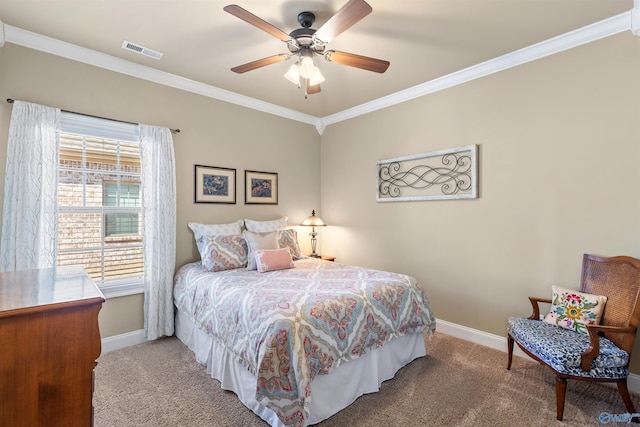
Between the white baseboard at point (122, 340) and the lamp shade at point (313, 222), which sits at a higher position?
the lamp shade at point (313, 222)

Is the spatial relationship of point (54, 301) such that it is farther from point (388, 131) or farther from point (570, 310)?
Result: point (388, 131)

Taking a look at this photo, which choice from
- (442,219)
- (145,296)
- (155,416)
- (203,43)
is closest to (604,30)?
(442,219)

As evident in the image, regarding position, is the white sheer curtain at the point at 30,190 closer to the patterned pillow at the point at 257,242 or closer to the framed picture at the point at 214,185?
the framed picture at the point at 214,185

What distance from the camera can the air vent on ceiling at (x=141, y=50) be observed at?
9.12ft

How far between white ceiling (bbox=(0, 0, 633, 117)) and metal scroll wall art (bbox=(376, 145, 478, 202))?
0.92 meters

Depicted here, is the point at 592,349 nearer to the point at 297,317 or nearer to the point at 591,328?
the point at 591,328

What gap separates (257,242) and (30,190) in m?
2.00

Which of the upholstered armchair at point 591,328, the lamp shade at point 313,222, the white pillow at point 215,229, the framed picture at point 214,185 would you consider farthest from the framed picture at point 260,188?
the upholstered armchair at point 591,328

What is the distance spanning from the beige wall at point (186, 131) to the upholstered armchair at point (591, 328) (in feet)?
10.2

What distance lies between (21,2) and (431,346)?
4.48 metres

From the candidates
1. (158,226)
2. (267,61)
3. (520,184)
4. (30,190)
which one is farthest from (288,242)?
(520,184)

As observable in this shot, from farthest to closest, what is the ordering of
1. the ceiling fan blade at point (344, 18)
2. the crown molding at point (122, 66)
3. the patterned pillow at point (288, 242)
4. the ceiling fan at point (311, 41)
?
the patterned pillow at point (288, 242) < the crown molding at point (122, 66) < the ceiling fan at point (311, 41) < the ceiling fan blade at point (344, 18)

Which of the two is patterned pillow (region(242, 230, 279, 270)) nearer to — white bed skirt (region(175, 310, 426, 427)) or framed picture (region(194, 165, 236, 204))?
framed picture (region(194, 165, 236, 204))

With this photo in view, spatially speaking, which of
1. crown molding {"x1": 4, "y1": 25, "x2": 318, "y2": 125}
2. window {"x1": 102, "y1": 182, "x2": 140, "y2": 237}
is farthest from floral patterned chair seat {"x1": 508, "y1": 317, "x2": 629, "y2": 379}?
crown molding {"x1": 4, "y1": 25, "x2": 318, "y2": 125}
